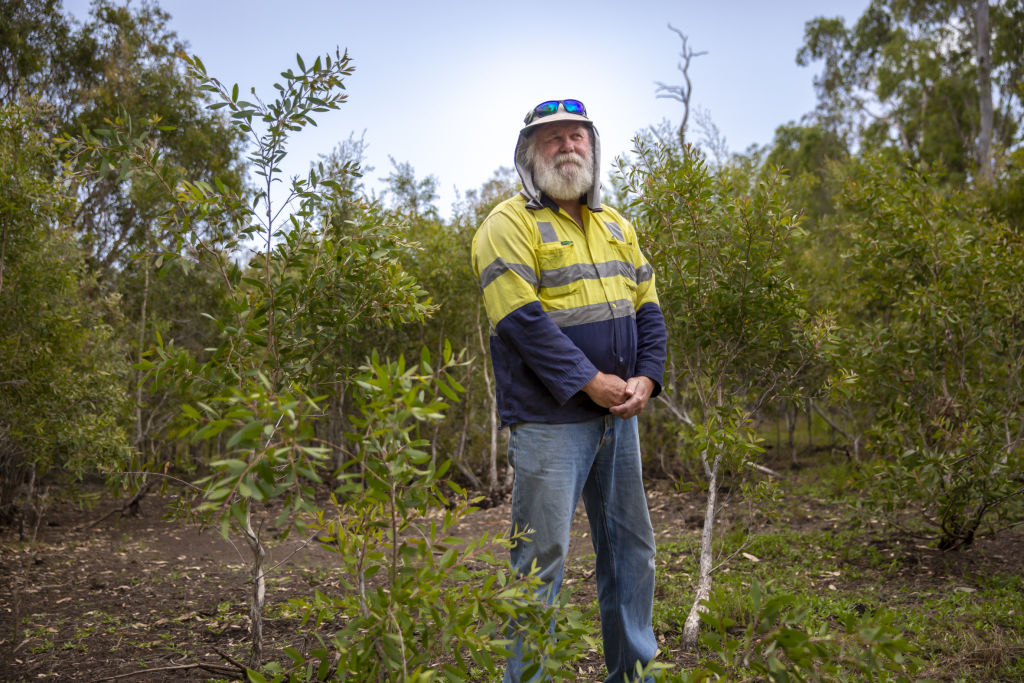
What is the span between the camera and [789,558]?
5.95 m

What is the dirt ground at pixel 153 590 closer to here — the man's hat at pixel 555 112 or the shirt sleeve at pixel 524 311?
the shirt sleeve at pixel 524 311

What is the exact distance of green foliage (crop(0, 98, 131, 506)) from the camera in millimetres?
5527

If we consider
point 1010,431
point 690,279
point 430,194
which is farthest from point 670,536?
point 430,194

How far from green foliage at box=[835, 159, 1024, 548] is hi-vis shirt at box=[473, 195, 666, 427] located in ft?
9.83

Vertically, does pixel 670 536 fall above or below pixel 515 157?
below

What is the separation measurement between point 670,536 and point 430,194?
7.95m

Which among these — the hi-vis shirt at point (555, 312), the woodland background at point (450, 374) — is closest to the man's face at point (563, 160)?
the hi-vis shirt at point (555, 312)

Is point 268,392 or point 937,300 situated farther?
point 937,300

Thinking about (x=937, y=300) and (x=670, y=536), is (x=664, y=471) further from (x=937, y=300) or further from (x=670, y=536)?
(x=937, y=300)

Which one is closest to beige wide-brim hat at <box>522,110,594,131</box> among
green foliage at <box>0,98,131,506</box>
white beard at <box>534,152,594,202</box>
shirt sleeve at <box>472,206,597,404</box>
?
white beard at <box>534,152,594,202</box>

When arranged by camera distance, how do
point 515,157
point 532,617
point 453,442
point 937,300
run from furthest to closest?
point 453,442 → point 937,300 → point 515,157 → point 532,617

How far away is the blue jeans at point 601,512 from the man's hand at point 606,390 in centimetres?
13

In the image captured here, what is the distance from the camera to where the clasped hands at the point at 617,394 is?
2701 mm

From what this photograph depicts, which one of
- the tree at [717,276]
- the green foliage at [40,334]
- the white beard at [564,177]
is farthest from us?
the green foliage at [40,334]
